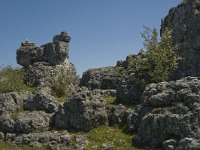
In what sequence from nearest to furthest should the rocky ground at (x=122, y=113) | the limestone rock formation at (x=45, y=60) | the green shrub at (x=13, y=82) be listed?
1. the rocky ground at (x=122, y=113)
2. the green shrub at (x=13, y=82)
3. the limestone rock formation at (x=45, y=60)

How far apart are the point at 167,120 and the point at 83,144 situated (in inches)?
363

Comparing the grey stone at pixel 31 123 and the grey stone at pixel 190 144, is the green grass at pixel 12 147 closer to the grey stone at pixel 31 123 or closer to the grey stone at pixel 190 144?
the grey stone at pixel 31 123

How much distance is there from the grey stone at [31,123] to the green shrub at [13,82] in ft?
63.4

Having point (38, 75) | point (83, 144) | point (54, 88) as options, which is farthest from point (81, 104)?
point (38, 75)

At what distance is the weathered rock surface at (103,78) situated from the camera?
6644cm

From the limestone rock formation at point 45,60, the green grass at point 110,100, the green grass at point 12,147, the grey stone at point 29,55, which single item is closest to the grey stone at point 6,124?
the green grass at point 12,147

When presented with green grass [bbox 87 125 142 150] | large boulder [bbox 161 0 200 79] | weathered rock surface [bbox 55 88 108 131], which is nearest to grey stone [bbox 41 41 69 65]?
large boulder [bbox 161 0 200 79]

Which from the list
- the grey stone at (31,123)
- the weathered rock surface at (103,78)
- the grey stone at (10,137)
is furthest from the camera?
the weathered rock surface at (103,78)

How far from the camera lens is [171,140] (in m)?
38.8

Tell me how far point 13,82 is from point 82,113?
26.2 metres

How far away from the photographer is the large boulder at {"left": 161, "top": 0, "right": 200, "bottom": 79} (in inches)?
2228

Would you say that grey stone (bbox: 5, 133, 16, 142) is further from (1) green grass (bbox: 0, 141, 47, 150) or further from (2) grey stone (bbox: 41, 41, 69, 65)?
(2) grey stone (bbox: 41, 41, 69, 65)

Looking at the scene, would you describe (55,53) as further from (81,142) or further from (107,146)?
(107,146)

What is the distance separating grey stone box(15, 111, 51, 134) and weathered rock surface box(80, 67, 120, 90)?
16.9 metres
